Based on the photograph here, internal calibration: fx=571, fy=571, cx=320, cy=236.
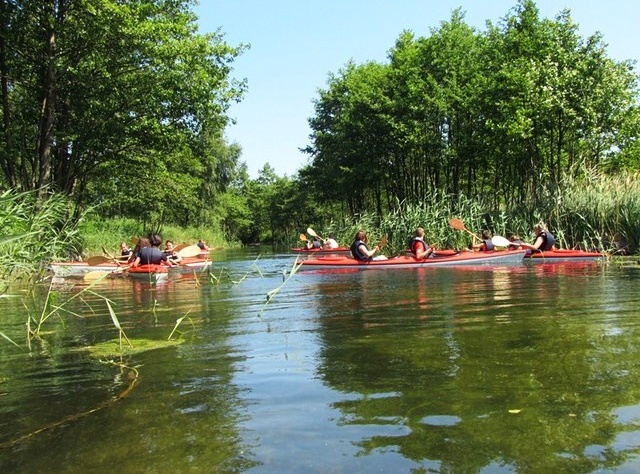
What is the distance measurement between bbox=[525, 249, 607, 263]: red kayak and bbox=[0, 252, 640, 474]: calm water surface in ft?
24.0

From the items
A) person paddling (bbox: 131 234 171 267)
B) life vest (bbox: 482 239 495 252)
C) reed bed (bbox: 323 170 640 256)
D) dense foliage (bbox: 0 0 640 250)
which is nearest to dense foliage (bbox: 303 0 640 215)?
dense foliage (bbox: 0 0 640 250)

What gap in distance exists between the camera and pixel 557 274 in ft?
40.0

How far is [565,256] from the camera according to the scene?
14.9 m

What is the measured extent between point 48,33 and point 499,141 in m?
16.1

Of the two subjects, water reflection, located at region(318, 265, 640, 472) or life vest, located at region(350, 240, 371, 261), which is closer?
water reflection, located at region(318, 265, 640, 472)

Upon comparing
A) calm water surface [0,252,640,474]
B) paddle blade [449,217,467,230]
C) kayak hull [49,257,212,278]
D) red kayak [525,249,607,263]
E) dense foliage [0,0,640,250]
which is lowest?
calm water surface [0,252,640,474]

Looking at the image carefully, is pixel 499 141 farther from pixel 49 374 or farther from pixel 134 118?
pixel 49 374

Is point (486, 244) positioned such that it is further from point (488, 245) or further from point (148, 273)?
point (148, 273)

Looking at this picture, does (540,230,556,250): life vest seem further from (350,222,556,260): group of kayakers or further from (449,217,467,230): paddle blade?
(449,217,467,230): paddle blade

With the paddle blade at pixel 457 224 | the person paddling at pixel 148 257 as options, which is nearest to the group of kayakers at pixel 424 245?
the paddle blade at pixel 457 224

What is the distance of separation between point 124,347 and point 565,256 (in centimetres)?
1244

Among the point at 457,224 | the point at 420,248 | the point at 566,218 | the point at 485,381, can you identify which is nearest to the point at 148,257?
the point at 420,248

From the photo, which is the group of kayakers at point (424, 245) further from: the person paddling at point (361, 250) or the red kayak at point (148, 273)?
the red kayak at point (148, 273)

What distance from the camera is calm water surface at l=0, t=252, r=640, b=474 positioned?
9.59 feet
